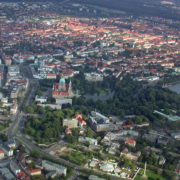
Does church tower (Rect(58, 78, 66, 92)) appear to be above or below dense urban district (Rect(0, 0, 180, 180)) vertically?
above

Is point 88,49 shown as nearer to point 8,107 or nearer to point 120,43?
point 120,43

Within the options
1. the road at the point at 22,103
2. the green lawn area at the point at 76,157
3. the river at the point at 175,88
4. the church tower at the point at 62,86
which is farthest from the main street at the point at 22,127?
the river at the point at 175,88

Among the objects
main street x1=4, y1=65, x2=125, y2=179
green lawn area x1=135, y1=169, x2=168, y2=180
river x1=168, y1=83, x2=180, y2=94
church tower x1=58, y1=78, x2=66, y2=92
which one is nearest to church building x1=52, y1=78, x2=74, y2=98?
church tower x1=58, y1=78, x2=66, y2=92

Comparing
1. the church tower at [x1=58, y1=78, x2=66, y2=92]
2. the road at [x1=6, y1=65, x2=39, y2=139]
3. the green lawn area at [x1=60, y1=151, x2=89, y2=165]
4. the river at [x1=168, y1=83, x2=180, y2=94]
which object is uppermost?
the church tower at [x1=58, y1=78, x2=66, y2=92]

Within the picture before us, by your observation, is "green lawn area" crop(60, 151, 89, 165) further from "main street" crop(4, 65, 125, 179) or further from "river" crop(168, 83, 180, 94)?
"river" crop(168, 83, 180, 94)

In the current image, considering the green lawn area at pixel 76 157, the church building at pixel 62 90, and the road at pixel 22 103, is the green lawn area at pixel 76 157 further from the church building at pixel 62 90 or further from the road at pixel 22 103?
the church building at pixel 62 90

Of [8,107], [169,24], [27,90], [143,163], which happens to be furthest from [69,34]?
[143,163]
